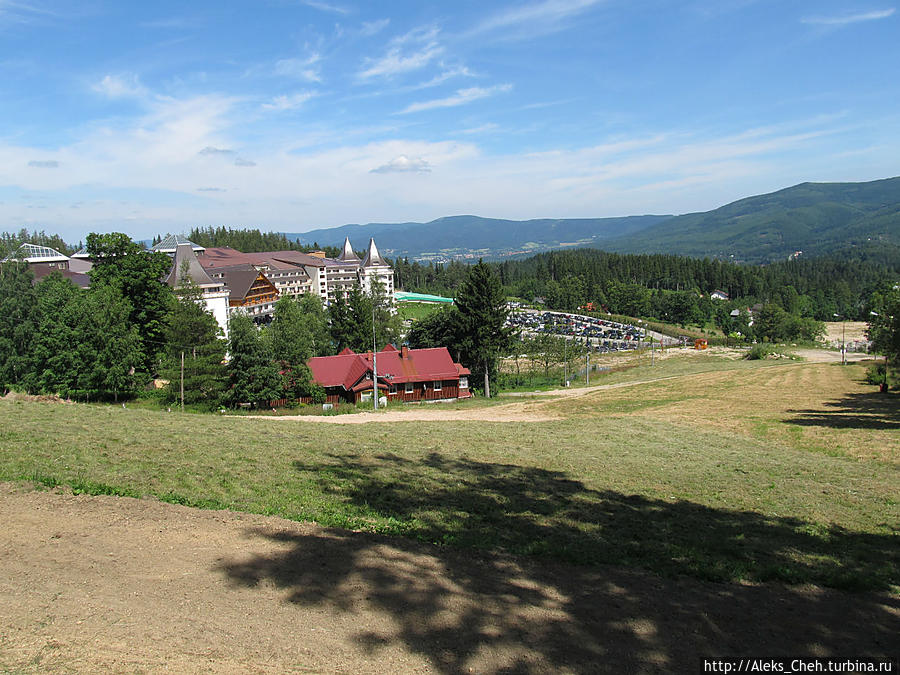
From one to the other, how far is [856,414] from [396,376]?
2804 centimetres

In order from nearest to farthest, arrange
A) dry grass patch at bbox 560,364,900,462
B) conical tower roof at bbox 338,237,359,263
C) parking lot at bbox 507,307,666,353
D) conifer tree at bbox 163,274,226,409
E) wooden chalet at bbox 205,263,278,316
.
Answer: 1. dry grass patch at bbox 560,364,900,462
2. conifer tree at bbox 163,274,226,409
3. wooden chalet at bbox 205,263,278,316
4. parking lot at bbox 507,307,666,353
5. conical tower roof at bbox 338,237,359,263

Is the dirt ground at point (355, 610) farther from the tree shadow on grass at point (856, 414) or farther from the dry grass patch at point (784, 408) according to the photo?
the tree shadow on grass at point (856, 414)

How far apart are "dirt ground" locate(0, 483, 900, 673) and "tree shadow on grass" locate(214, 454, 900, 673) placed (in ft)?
0.09

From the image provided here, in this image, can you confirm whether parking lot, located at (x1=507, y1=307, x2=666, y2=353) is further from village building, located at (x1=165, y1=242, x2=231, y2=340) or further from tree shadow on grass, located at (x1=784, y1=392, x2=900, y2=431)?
tree shadow on grass, located at (x1=784, y1=392, x2=900, y2=431)

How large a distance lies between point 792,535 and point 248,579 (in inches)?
357

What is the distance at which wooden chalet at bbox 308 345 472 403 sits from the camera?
41812 millimetres

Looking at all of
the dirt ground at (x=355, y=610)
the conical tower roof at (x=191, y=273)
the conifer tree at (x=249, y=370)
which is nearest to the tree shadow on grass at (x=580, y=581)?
the dirt ground at (x=355, y=610)

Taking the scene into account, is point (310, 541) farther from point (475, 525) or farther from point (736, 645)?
point (736, 645)

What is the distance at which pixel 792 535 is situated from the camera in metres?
10.2

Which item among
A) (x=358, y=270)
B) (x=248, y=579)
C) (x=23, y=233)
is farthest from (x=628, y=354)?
(x=23, y=233)

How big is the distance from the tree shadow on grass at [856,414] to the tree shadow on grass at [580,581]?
49.8 ft

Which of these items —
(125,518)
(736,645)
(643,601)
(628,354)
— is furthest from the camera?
(628,354)

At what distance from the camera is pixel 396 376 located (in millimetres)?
43125

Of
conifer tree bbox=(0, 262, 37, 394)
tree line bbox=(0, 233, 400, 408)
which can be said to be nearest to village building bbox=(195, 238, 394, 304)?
tree line bbox=(0, 233, 400, 408)
